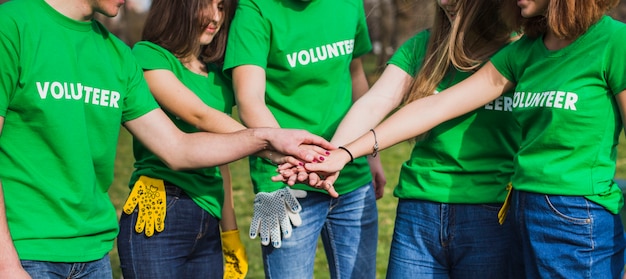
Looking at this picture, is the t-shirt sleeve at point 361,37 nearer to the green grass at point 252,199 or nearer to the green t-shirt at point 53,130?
the green grass at point 252,199

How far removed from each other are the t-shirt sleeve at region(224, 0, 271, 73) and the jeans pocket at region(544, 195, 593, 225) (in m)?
1.28

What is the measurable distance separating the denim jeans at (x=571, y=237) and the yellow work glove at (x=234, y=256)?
1462 mm

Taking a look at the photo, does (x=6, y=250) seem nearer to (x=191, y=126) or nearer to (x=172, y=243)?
(x=172, y=243)

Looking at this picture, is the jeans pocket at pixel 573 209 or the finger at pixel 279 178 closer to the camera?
the jeans pocket at pixel 573 209

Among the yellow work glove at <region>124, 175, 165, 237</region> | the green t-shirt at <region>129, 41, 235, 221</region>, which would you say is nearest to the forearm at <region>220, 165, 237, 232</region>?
the green t-shirt at <region>129, 41, 235, 221</region>

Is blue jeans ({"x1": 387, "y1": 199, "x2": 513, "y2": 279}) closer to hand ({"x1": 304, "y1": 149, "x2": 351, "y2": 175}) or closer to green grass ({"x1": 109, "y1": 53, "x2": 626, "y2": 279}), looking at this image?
hand ({"x1": 304, "y1": 149, "x2": 351, "y2": 175})

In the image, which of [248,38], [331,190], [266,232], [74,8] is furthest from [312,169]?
[74,8]

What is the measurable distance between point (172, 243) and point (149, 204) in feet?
0.60

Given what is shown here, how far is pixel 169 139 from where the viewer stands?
9.89 ft

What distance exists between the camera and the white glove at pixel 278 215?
3.29m

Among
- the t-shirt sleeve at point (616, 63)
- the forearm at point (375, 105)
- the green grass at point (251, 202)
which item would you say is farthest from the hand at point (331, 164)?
the green grass at point (251, 202)

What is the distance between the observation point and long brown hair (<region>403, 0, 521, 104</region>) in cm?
306

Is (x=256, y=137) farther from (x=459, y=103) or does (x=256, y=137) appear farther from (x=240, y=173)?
(x=240, y=173)

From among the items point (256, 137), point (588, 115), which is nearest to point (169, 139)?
point (256, 137)
